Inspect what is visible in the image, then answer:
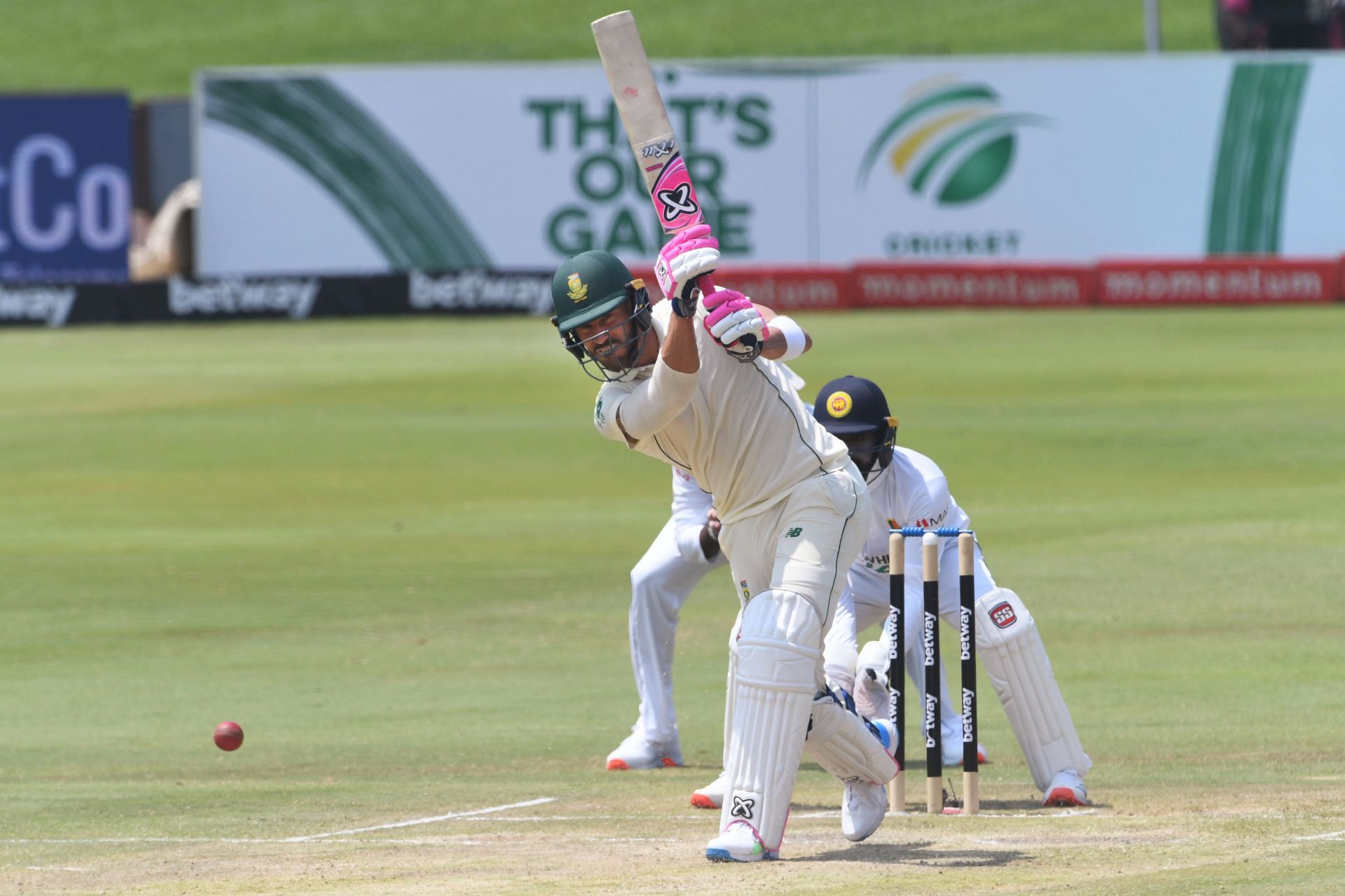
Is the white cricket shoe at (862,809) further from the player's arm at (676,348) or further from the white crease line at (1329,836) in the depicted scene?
the player's arm at (676,348)

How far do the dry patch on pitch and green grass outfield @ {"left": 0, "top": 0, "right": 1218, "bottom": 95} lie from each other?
157 ft

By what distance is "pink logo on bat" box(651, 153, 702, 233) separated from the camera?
23.4 ft

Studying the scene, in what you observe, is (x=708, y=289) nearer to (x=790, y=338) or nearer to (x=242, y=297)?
(x=790, y=338)

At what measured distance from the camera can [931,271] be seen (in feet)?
103

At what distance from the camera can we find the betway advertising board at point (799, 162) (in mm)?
32000

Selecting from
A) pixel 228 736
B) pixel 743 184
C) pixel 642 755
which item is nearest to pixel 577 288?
pixel 642 755

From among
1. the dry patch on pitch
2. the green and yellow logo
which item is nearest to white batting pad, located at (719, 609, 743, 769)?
the dry patch on pitch

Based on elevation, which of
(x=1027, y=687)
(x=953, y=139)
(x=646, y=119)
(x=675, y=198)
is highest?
(x=953, y=139)

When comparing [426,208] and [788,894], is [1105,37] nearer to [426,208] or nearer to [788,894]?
[426,208]

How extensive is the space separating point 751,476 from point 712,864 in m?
1.24

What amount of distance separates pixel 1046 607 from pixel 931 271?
62.2 ft

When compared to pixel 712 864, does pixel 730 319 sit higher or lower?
higher

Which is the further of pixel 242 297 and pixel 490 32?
pixel 490 32

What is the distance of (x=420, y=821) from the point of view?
790 cm
